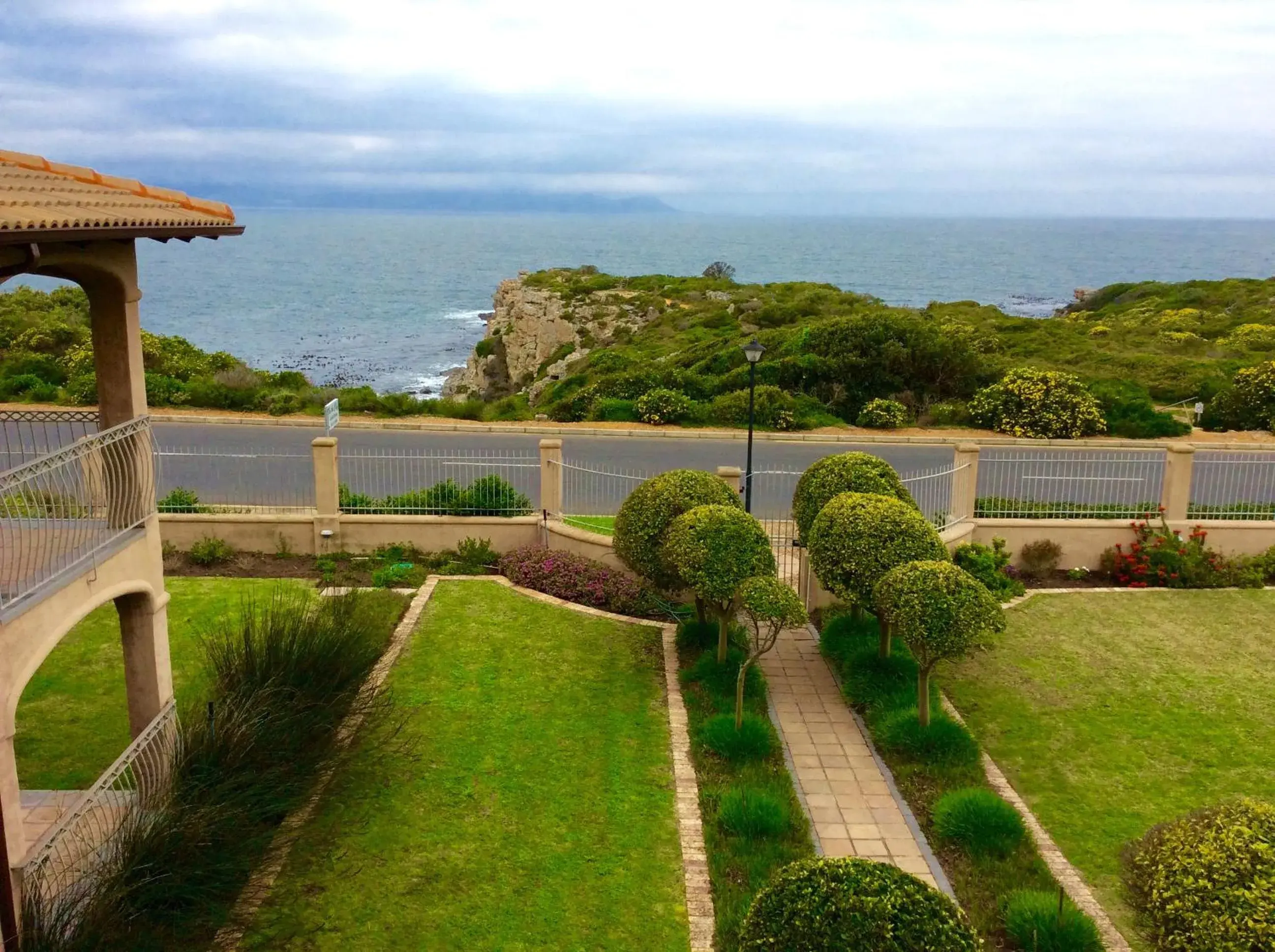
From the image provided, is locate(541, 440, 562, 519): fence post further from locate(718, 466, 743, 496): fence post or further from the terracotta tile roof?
the terracotta tile roof

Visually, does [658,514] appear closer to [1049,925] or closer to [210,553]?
[1049,925]

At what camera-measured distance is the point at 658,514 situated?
13.2m

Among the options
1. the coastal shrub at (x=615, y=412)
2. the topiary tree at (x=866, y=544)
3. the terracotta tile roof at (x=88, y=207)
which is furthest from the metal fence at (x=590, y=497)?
the coastal shrub at (x=615, y=412)

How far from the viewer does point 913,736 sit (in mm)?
10742

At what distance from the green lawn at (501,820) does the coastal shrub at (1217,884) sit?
11.0 ft

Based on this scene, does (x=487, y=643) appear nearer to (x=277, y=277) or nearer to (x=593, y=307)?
(x=593, y=307)

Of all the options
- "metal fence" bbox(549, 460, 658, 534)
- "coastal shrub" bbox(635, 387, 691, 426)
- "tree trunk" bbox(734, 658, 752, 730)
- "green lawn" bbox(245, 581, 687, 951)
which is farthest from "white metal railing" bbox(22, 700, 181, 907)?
"coastal shrub" bbox(635, 387, 691, 426)

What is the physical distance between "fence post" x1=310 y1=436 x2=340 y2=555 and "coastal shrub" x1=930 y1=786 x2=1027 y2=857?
10582mm

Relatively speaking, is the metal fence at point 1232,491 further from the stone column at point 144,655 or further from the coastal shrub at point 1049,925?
the stone column at point 144,655

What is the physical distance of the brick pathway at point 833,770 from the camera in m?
9.15

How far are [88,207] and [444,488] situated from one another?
32.2 feet

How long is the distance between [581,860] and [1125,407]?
84.2 feet

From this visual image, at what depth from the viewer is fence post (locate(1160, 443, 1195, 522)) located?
16.6 m

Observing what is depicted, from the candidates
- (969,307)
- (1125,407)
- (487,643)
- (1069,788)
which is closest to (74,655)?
(487,643)
